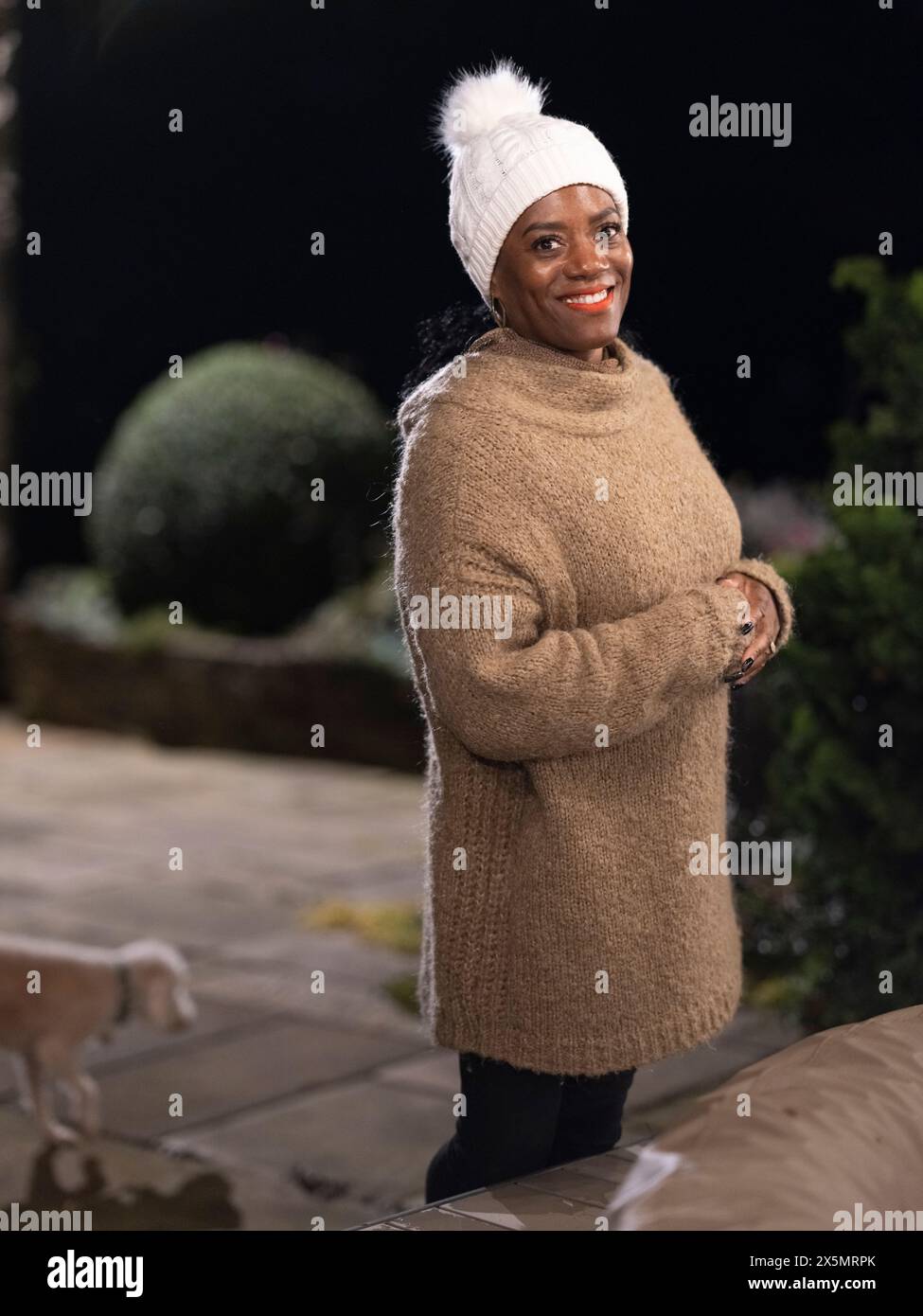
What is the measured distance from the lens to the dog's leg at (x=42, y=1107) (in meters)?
3.76

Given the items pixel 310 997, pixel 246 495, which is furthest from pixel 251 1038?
pixel 246 495

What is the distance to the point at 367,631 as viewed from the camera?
8.89 m

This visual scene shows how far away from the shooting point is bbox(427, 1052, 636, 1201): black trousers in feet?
7.22

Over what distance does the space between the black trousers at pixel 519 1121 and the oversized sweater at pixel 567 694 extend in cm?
6

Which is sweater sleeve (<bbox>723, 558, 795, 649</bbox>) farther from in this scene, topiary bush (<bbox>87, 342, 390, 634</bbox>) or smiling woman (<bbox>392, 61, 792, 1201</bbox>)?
topiary bush (<bbox>87, 342, 390, 634</bbox>)

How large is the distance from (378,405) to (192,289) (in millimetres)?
1429

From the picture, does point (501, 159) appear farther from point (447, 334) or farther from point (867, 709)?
point (867, 709)

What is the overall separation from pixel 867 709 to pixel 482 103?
2.06 m

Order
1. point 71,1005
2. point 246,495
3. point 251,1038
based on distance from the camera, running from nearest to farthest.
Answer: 1. point 71,1005
2. point 251,1038
3. point 246,495

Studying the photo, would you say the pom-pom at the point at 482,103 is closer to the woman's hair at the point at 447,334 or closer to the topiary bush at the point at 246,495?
the woman's hair at the point at 447,334

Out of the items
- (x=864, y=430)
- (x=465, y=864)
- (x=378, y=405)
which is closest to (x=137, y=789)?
(x=378, y=405)

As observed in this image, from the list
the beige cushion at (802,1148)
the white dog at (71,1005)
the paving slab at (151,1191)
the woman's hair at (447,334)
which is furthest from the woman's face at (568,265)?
the white dog at (71,1005)

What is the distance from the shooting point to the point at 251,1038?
4520 mm

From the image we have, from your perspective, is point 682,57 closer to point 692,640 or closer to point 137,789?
point 137,789
